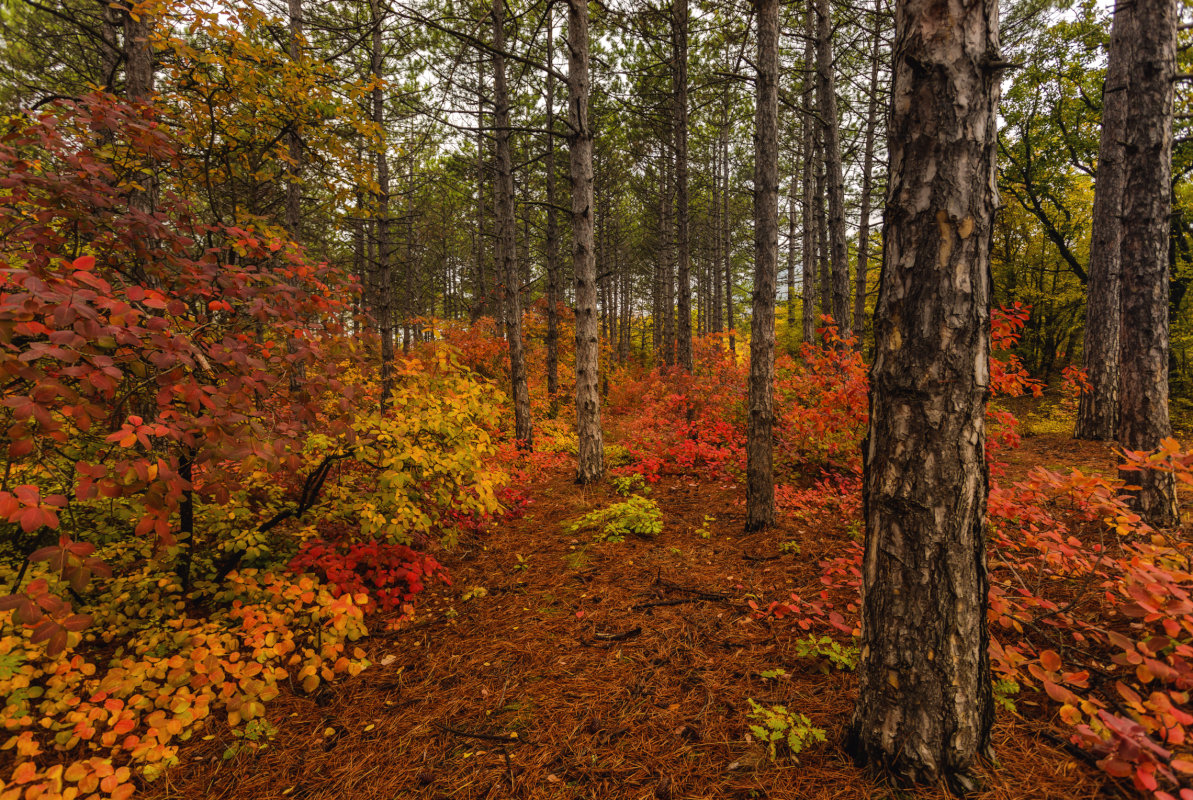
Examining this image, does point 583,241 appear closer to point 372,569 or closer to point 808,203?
point 372,569

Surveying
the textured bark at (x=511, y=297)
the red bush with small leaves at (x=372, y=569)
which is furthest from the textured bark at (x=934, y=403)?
the textured bark at (x=511, y=297)

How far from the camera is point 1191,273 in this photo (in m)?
10.9

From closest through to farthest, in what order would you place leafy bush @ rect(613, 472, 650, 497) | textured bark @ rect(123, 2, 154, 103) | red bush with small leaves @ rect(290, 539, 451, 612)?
red bush with small leaves @ rect(290, 539, 451, 612)
textured bark @ rect(123, 2, 154, 103)
leafy bush @ rect(613, 472, 650, 497)

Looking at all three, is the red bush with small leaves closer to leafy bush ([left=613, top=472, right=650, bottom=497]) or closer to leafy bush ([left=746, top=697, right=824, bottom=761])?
leafy bush ([left=746, top=697, right=824, bottom=761])

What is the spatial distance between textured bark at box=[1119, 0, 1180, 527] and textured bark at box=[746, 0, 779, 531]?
3.13 meters

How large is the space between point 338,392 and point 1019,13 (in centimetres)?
1912

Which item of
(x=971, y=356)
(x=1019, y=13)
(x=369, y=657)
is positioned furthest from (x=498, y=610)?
(x=1019, y=13)

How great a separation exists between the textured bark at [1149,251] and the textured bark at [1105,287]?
359cm

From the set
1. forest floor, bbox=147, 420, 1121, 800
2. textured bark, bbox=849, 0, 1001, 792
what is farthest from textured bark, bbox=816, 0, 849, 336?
textured bark, bbox=849, 0, 1001, 792

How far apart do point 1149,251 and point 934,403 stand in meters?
4.79

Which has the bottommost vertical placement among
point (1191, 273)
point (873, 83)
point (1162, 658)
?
point (1162, 658)

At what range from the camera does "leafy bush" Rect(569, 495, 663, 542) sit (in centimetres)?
485

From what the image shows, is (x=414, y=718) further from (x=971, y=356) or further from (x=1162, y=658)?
(x=1162, y=658)

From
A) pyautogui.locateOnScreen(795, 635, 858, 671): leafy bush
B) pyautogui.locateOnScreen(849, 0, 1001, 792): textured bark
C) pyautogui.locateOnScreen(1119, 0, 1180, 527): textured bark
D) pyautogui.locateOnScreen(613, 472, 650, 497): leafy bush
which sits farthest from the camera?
pyautogui.locateOnScreen(613, 472, 650, 497): leafy bush
